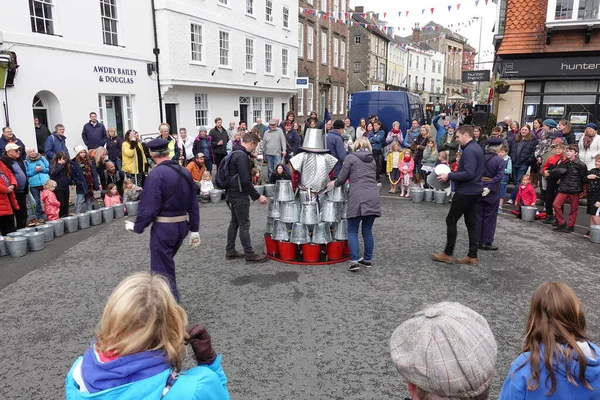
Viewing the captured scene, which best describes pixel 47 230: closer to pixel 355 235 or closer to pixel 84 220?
pixel 84 220

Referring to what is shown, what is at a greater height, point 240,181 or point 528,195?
point 240,181

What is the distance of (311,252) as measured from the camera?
659 cm

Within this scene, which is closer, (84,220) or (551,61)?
(84,220)

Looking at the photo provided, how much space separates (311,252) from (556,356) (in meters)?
4.56

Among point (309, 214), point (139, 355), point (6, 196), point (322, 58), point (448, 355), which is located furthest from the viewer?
point (322, 58)

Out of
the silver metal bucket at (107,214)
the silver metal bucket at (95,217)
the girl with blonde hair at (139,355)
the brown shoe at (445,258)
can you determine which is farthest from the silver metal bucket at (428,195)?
the girl with blonde hair at (139,355)

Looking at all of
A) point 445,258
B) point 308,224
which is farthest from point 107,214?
point 445,258

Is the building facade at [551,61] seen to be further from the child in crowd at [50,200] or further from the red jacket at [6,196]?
the red jacket at [6,196]

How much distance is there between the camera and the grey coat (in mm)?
6082

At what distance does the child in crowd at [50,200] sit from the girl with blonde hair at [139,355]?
306 inches

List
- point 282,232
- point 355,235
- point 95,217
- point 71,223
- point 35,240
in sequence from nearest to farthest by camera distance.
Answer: point 355,235 < point 282,232 < point 35,240 < point 71,223 < point 95,217

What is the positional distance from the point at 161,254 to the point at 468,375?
373 centimetres

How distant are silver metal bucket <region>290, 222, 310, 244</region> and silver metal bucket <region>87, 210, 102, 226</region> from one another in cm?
465

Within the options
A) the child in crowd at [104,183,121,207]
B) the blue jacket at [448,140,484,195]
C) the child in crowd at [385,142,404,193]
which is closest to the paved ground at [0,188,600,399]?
the blue jacket at [448,140,484,195]
